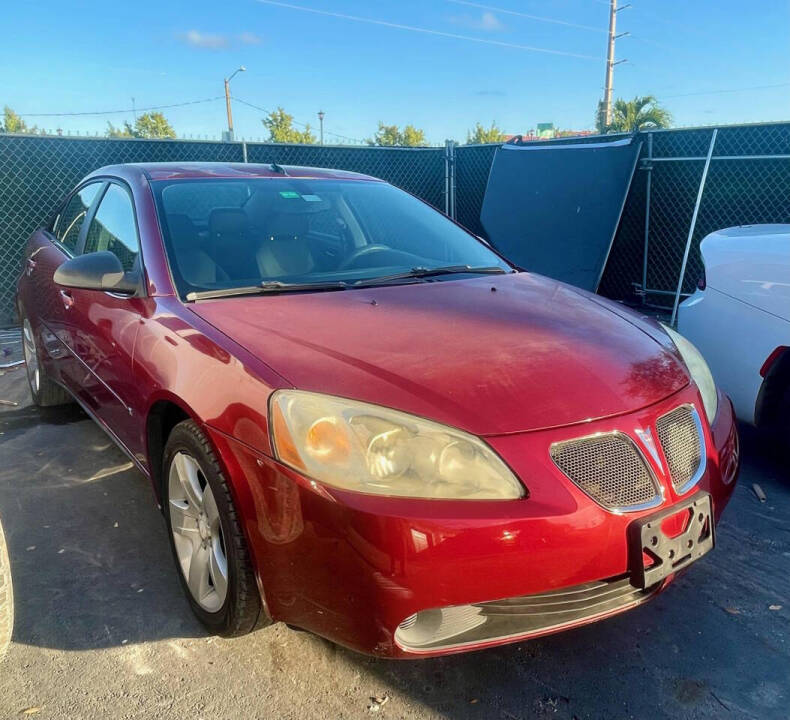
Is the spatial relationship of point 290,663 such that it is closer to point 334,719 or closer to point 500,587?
point 334,719

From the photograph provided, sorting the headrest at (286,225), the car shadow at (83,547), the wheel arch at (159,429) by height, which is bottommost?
the car shadow at (83,547)

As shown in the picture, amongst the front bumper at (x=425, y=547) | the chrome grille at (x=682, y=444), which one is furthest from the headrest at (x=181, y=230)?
the chrome grille at (x=682, y=444)

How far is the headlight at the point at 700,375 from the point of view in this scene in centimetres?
231

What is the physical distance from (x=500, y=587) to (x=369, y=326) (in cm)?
93

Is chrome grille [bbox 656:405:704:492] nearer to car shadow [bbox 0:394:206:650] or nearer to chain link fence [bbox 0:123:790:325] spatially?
car shadow [bbox 0:394:206:650]

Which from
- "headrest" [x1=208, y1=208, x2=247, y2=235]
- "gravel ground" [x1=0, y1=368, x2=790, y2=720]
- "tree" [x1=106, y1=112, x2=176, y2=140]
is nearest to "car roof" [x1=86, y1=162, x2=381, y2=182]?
"headrest" [x1=208, y1=208, x2=247, y2=235]

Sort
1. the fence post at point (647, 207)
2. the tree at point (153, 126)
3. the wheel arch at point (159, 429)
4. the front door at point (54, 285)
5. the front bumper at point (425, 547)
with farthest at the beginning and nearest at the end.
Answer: the tree at point (153, 126), the fence post at point (647, 207), the front door at point (54, 285), the wheel arch at point (159, 429), the front bumper at point (425, 547)

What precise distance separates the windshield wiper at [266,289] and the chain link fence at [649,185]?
513 centimetres

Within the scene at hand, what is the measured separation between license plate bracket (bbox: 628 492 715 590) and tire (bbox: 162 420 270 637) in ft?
3.48

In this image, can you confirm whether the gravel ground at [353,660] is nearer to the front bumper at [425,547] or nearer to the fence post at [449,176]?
the front bumper at [425,547]

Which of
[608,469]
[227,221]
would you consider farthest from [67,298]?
[608,469]

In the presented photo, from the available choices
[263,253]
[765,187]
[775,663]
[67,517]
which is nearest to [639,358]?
[775,663]

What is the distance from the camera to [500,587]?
5.52 feet

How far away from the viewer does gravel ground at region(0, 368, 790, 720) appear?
1.96 m
